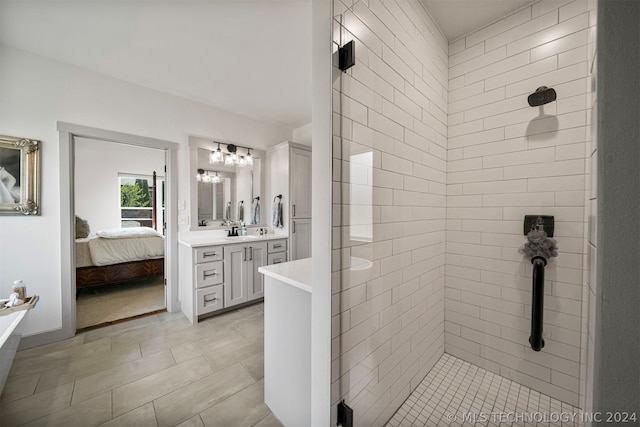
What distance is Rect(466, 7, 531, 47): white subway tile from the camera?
127cm

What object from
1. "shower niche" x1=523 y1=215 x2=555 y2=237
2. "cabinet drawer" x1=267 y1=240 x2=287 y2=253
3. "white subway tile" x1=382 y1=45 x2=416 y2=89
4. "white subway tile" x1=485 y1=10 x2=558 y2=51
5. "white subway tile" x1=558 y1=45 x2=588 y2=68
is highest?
"white subway tile" x1=485 y1=10 x2=558 y2=51

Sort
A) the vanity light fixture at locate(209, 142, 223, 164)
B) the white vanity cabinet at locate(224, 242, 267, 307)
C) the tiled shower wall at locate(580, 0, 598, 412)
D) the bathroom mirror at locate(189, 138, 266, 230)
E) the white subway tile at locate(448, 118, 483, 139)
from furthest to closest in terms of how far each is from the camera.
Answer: the vanity light fixture at locate(209, 142, 223, 164)
the bathroom mirror at locate(189, 138, 266, 230)
the white vanity cabinet at locate(224, 242, 267, 307)
the white subway tile at locate(448, 118, 483, 139)
the tiled shower wall at locate(580, 0, 598, 412)

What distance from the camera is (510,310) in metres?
1.44

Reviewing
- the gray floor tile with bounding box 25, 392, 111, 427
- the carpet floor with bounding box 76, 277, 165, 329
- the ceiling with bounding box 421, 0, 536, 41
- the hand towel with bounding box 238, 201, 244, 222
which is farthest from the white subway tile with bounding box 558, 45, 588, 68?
the carpet floor with bounding box 76, 277, 165, 329

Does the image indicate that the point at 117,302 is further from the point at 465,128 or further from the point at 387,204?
the point at 465,128

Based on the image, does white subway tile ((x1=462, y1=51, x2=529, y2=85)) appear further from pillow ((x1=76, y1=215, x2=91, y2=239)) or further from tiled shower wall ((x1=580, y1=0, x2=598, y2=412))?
pillow ((x1=76, y1=215, x2=91, y2=239))

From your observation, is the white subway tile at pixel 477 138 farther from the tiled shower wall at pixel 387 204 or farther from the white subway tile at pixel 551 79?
the white subway tile at pixel 551 79

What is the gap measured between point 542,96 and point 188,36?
2502 mm

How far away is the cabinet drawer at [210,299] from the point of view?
2.55 metres

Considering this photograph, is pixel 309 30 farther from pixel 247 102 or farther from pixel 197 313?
pixel 197 313

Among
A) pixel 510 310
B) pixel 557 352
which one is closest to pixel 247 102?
pixel 510 310

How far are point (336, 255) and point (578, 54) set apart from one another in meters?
1.48

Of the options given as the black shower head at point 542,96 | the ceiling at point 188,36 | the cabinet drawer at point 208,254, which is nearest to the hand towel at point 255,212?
the cabinet drawer at point 208,254

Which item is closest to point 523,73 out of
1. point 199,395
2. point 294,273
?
point 294,273
